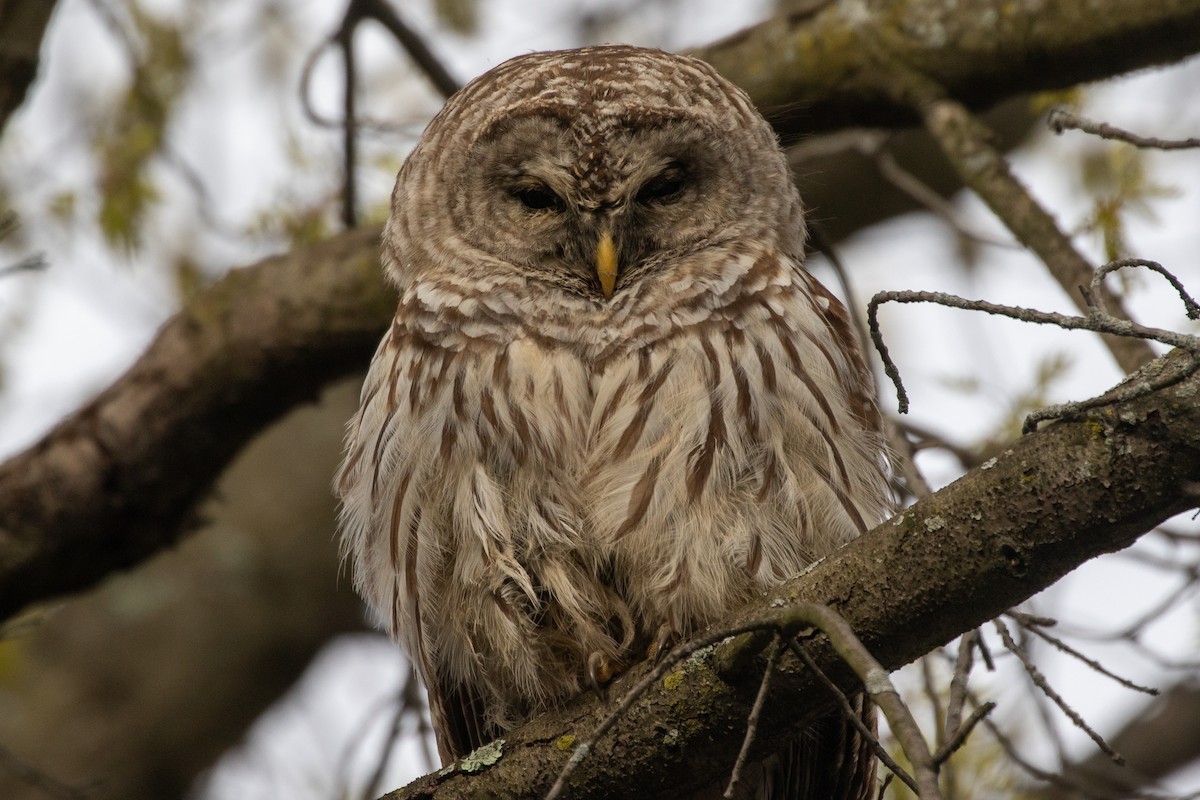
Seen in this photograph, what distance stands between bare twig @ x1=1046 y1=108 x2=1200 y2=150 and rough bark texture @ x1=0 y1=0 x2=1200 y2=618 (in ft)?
4.84

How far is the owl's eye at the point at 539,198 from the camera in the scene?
12.4ft

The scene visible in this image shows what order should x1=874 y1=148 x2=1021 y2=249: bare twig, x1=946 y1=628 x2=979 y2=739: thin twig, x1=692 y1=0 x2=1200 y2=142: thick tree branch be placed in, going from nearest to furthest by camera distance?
x1=946 y1=628 x2=979 y2=739: thin twig
x1=692 y1=0 x2=1200 y2=142: thick tree branch
x1=874 y1=148 x2=1021 y2=249: bare twig

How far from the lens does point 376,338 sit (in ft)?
14.8

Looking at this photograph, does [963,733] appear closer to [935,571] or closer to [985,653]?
[935,571]

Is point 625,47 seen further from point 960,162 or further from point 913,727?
point 913,727

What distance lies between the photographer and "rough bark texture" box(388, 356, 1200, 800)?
82.2 inches

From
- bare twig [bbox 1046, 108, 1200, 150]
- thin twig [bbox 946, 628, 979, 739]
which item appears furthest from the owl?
bare twig [bbox 1046, 108, 1200, 150]

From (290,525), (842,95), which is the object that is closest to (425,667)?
(842,95)

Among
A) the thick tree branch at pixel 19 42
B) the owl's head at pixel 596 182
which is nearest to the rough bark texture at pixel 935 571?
the owl's head at pixel 596 182

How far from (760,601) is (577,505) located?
685mm

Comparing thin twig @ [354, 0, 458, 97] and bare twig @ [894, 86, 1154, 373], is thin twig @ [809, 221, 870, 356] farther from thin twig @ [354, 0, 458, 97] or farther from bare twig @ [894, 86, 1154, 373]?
thin twig @ [354, 0, 458, 97]

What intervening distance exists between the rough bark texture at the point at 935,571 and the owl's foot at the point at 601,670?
0.19m

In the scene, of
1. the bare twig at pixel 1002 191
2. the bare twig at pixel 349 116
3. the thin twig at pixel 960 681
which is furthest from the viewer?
the bare twig at pixel 349 116

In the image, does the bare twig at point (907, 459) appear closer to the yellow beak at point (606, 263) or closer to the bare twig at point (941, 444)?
the bare twig at point (941, 444)
